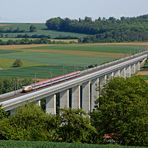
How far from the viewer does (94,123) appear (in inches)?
1829

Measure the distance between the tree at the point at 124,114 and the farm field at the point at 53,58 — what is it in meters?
48.6

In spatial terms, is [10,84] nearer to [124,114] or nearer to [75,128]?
[124,114]

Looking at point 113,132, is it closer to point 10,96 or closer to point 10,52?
point 10,96

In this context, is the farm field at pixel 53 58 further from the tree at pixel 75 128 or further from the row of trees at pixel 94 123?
the tree at pixel 75 128

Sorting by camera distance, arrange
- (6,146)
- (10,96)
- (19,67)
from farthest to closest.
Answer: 1. (19,67)
2. (10,96)
3. (6,146)

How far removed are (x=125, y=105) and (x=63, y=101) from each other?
1074 inches

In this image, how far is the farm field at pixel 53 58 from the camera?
10759cm

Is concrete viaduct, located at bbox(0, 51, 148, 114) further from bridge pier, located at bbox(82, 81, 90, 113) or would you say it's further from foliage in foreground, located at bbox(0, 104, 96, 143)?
foliage in foreground, located at bbox(0, 104, 96, 143)

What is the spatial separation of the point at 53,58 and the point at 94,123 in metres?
92.6

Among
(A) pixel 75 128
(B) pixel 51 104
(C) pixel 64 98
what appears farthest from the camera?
(C) pixel 64 98

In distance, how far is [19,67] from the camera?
118 meters

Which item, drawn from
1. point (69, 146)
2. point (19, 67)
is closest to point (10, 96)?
point (69, 146)

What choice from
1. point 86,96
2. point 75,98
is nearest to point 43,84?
point 75,98

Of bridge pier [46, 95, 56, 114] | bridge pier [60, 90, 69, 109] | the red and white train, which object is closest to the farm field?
the red and white train
